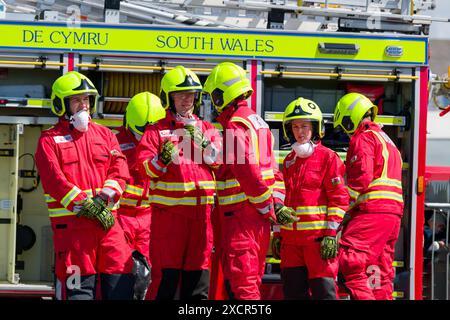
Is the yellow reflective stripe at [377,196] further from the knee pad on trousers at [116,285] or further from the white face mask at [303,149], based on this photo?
the knee pad on trousers at [116,285]

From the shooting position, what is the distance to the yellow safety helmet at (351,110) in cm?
777

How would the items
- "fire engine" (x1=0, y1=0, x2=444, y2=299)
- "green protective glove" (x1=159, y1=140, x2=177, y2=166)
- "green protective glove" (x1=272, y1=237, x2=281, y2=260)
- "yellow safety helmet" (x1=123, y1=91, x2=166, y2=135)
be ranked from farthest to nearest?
1. "fire engine" (x1=0, y1=0, x2=444, y2=299)
2. "yellow safety helmet" (x1=123, y1=91, x2=166, y2=135)
3. "green protective glove" (x1=272, y1=237, x2=281, y2=260)
4. "green protective glove" (x1=159, y1=140, x2=177, y2=166)

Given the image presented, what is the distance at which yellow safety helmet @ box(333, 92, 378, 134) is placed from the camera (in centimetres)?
777

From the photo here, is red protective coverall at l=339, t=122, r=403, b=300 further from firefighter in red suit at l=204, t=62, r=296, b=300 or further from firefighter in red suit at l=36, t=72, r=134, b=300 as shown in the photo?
firefighter in red suit at l=36, t=72, r=134, b=300

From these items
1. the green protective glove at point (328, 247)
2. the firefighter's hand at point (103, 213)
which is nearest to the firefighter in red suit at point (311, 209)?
the green protective glove at point (328, 247)

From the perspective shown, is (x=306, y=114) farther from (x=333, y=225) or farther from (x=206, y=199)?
(x=206, y=199)

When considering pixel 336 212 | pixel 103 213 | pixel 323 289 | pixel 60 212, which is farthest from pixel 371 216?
pixel 60 212

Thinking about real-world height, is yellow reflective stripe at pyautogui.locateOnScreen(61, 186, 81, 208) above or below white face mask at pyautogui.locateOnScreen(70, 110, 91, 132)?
below

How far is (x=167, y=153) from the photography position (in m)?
6.37

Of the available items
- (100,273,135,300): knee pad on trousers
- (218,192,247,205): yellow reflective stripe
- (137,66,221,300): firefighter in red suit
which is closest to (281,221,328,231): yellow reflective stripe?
(218,192,247,205): yellow reflective stripe

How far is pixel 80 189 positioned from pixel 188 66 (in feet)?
6.74

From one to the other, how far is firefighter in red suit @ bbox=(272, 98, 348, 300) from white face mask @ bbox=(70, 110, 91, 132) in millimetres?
1495

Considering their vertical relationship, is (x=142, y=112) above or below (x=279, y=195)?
above
